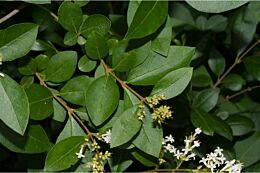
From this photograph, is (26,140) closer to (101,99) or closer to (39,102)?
(39,102)

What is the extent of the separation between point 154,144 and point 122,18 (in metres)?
0.43

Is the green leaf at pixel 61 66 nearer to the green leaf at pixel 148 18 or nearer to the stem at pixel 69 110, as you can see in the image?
the stem at pixel 69 110

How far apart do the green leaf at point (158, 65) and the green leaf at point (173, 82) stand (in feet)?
0.09

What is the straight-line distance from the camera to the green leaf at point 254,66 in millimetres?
1460

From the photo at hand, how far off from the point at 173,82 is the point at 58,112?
31cm

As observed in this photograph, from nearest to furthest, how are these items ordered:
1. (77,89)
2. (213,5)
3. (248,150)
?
(213,5)
(77,89)
(248,150)

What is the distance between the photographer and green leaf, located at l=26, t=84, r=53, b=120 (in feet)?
3.79

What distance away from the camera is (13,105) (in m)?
1.05

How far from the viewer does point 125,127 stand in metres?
1.11

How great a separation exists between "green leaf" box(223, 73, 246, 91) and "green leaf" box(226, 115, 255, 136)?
0.12 metres

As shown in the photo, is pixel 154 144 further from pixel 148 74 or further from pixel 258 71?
pixel 258 71

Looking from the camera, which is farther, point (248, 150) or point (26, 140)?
point (248, 150)

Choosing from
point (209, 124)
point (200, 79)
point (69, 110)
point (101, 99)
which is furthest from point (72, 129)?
point (200, 79)

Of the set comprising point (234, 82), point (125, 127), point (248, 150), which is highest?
point (125, 127)
